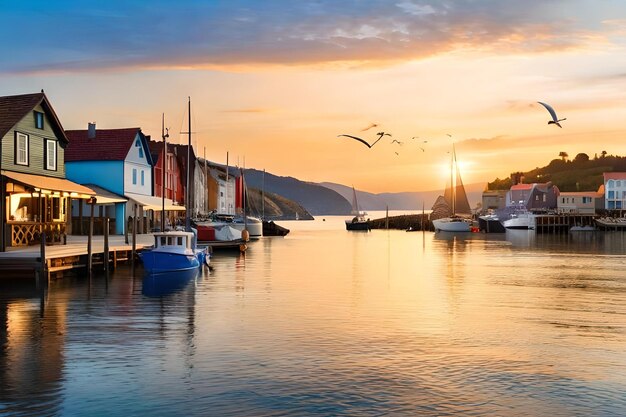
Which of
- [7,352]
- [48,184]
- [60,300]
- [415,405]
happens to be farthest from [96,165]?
[415,405]

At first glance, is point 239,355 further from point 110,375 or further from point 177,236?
point 177,236

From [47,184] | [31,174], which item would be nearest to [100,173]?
[31,174]

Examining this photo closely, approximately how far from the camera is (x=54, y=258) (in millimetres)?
41281

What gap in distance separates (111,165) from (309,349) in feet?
162

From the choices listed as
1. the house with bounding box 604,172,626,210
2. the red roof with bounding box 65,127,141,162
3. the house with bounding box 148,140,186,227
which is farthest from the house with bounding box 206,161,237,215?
the house with bounding box 604,172,626,210

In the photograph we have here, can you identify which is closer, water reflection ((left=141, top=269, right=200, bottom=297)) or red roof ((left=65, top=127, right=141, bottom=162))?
water reflection ((left=141, top=269, right=200, bottom=297))

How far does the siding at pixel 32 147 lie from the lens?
4538 centimetres

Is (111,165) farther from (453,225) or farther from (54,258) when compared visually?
(453,225)

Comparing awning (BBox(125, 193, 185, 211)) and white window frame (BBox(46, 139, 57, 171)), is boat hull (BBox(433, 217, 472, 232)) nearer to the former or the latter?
awning (BBox(125, 193, 185, 211))

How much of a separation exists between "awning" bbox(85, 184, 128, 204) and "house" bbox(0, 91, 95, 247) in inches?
205

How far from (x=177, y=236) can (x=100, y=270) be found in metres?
5.45

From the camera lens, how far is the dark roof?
151 feet

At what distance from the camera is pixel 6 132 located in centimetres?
4500

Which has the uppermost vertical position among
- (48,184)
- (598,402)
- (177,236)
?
(48,184)
